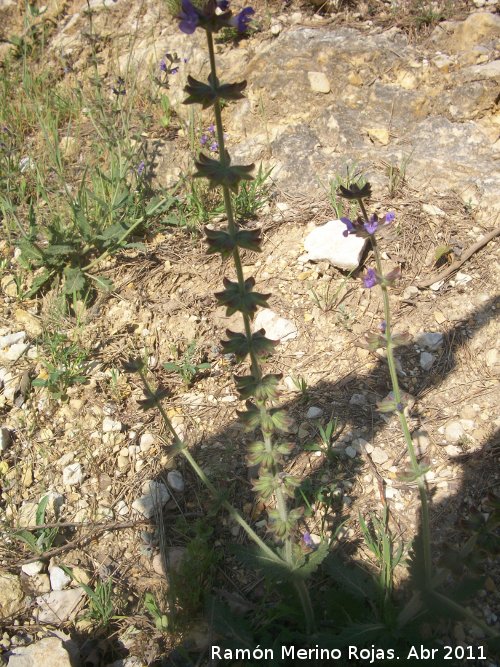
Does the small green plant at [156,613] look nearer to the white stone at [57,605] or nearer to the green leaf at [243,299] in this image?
the white stone at [57,605]

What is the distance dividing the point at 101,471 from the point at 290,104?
108 inches

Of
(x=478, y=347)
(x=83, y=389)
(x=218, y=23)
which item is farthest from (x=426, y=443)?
(x=218, y=23)

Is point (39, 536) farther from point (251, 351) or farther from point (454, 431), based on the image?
point (454, 431)

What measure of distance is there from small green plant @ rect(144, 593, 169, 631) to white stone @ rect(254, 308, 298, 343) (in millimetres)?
1359

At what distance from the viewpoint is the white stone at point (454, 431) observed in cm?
251

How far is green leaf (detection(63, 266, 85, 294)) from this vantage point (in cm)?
319

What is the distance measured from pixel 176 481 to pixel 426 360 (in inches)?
51.5

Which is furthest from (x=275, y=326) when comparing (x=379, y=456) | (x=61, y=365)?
(x=61, y=365)

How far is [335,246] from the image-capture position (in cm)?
310

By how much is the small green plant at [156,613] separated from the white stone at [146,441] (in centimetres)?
67

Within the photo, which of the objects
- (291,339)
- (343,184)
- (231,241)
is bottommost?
(231,241)

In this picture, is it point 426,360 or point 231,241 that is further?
point 426,360

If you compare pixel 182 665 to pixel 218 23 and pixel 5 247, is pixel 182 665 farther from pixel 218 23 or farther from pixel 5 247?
pixel 5 247

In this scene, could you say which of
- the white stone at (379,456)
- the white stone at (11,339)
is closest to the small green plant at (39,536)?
the white stone at (11,339)
